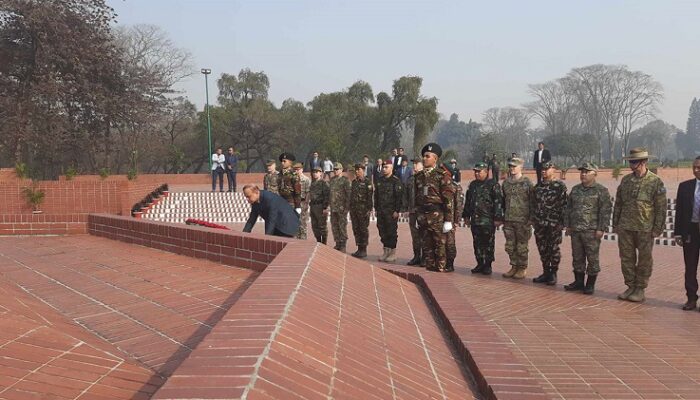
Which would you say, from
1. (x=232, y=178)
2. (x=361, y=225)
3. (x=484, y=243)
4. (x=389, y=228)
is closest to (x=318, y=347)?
(x=484, y=243)

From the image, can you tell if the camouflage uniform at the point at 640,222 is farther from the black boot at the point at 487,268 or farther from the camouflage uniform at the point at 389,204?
the camouflage uniform at the point at 389,204

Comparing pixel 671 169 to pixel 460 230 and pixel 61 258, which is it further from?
pixel 61 258

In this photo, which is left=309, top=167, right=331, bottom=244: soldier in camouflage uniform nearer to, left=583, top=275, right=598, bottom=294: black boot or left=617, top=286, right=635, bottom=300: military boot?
left=583, top=275, right=598, bottom=294: black boot

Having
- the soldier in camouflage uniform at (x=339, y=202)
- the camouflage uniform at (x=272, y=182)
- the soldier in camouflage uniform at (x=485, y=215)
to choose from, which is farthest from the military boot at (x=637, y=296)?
the camouflage uniform at (x=272, y=182)

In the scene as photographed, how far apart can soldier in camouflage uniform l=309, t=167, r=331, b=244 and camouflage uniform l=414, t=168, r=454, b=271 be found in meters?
2.40

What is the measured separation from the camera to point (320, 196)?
834 centimetres

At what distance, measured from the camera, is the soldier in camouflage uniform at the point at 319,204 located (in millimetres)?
8320

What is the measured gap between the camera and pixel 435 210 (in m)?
6.11

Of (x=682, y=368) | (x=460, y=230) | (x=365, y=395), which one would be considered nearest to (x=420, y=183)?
(x=682, y=368)

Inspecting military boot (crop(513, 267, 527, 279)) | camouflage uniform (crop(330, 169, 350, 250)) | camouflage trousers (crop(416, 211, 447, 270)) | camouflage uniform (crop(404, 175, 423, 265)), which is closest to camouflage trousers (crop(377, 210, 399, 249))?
camouflage uniform (crop(404, 175, 423, 265))

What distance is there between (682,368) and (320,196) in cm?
559

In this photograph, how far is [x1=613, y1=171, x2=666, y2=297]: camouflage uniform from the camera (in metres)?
5.39

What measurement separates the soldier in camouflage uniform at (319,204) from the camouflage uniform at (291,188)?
588mm

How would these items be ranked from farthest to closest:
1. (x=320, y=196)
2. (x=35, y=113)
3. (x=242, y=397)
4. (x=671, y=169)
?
(x=671, y=169) → (x=35, y=113) → (x=320, y=196) → (x=242, y=397)
